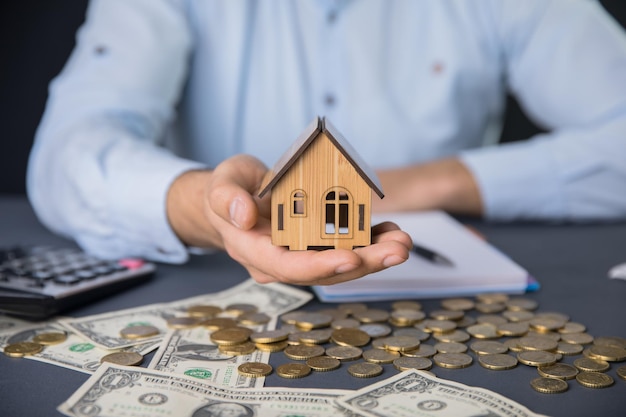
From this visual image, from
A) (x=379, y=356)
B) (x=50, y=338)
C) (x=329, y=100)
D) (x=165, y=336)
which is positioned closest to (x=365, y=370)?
(x=379, y=356)

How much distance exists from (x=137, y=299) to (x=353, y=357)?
0.37m

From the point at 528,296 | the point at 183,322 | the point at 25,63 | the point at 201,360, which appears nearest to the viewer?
the point at 201,360

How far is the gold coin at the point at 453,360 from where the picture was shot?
74 cm

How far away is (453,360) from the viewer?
748mm

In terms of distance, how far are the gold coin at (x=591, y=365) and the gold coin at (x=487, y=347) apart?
0.08 meters

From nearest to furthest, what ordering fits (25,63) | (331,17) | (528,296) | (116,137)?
(528,296), (116,137), (331,17), (25,63)

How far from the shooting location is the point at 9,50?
214 cm

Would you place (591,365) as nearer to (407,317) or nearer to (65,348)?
(407,317)

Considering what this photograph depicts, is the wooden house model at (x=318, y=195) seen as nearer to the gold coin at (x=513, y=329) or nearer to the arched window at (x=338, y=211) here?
the arched window at (x=338, y=211)

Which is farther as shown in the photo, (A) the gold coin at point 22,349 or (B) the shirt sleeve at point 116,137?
(B) the shirt sleeve at point 116,137

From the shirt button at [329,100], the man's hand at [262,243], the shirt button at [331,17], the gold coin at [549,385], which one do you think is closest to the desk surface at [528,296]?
the gold coin at [549,385]

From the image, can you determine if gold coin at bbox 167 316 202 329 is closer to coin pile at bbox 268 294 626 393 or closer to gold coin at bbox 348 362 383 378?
coin pile at bbox 268 294 626 393

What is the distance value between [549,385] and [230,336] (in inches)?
13.8

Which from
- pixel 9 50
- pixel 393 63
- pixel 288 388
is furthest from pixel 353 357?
pixel 9 50
